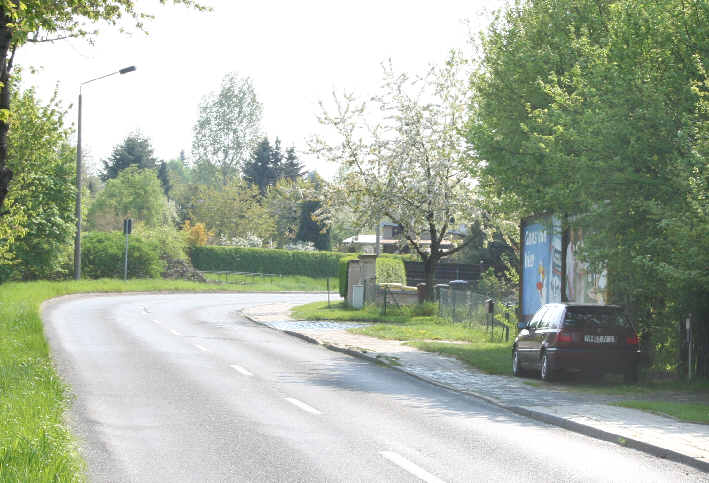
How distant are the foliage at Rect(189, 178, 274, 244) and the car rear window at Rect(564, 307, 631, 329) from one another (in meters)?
71.4

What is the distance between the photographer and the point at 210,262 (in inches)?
2608

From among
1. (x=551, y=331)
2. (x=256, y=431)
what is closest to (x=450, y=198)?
(x=551, y=331)

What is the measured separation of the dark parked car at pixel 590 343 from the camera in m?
16.2

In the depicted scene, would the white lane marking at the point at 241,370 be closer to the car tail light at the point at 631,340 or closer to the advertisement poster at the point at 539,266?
the car tail light at the point at 631,340

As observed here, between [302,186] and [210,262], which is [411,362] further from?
[210,262]

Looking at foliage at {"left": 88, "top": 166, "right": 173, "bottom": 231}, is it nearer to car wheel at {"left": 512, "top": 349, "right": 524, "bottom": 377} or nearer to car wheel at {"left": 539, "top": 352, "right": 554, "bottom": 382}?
car wheel at {"left": 512, "top": 349, "right": 524, "bottom": 377}

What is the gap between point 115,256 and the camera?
52156mm

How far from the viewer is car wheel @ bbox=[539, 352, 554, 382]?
54.3 feet

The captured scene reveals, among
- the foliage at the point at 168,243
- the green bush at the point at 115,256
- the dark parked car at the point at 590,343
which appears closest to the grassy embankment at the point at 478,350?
the dark parked car at the point at 590,343

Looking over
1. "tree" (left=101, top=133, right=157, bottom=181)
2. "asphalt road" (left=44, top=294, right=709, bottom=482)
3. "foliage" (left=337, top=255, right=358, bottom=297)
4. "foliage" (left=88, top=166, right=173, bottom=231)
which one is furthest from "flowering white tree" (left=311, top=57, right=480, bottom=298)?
"tree" (left=101, top=133, right=157, bottom=181)

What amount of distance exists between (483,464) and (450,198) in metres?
28.4

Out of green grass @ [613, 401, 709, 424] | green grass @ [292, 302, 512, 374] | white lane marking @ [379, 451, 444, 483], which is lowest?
green grass @ [292, 302, 512, 374]

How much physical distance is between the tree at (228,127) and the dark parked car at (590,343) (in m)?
83.1

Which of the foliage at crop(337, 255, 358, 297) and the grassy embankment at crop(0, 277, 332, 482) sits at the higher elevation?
the foliage at crop(337, 255, 358, 297)
